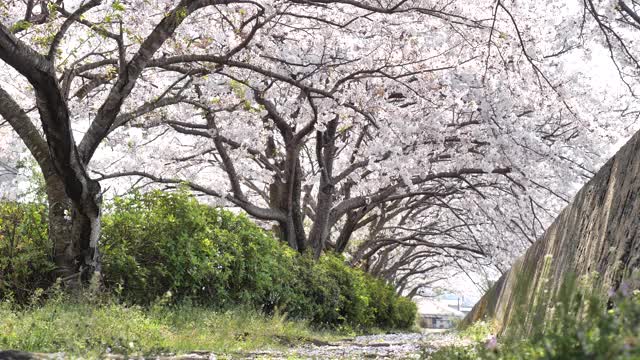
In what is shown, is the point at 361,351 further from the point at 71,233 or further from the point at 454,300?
the point at 454,300

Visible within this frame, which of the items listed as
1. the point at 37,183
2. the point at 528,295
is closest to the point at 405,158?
the point at 37,183

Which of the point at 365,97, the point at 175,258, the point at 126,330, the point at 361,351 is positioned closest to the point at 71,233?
the point at 175,258

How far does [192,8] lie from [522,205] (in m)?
12.4

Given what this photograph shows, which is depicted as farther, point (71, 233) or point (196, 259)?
point (196, 259)

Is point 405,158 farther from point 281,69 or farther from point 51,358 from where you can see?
point 51,358

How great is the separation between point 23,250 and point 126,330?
3.43 m

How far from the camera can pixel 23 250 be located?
332 inches

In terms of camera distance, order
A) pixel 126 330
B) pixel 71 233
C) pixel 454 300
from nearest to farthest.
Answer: pixel 126 330
pixel 71 233
pixel 454 300

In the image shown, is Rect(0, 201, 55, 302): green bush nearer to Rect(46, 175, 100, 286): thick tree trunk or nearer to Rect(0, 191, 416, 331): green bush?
Rect(0, 191, 416, 331): green bush

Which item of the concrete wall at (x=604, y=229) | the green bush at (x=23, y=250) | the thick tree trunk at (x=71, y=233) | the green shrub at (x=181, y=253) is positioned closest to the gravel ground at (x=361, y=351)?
the concrete wall at (x=604, y=229)

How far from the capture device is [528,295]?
6.56 metres

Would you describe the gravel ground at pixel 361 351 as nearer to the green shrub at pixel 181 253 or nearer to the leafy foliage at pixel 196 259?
the leafy foliage at pixel 196 259

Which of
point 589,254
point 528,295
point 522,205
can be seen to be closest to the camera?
point 589,254

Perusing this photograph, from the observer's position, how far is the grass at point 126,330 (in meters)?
5.16
